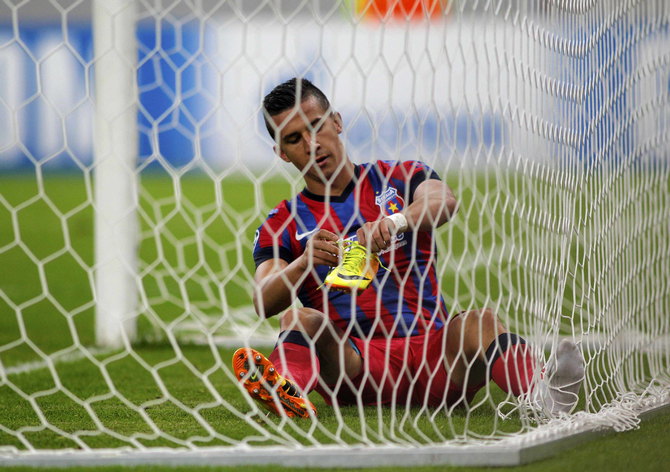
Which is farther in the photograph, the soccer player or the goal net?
the soccer player

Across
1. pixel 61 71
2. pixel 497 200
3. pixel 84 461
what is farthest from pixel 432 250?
pixel 61 71

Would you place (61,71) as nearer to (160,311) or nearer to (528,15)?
(160,311)

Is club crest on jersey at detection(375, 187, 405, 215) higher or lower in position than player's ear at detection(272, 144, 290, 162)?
lower

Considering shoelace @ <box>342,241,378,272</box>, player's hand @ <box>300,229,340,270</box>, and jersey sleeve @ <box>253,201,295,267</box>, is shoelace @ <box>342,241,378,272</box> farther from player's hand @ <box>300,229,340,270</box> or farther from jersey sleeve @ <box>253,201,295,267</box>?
jersey sleeve @ <box>253,201,295,267</box>

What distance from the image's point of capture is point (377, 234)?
2215 mm

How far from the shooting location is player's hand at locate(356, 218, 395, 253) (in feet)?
7.13

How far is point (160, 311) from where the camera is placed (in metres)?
5.10

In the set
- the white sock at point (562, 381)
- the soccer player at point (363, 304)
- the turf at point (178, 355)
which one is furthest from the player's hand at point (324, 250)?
the white sock at point (562, 381)

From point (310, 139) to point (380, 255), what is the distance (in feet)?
1.28

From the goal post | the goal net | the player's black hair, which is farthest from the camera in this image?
the goal post

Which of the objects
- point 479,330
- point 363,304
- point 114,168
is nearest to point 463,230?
point 363,304

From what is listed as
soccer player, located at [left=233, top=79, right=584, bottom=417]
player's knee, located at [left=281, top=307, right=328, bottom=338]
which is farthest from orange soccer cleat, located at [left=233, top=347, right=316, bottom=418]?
player's knee, located at [left=281, top=307, right=328, bottom=338]

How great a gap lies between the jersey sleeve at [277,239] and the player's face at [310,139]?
0.58 feet

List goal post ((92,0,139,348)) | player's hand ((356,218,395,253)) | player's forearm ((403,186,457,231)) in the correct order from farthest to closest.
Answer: goal post ((92,0,139,348)) → player's forearm ((403,186,457,231)) → player's hand ((356,218,395,253))
